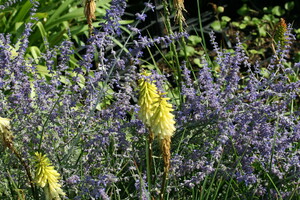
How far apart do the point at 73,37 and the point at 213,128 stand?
3110mm

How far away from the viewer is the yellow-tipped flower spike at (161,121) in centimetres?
236

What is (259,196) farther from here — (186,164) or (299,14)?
(299,14)

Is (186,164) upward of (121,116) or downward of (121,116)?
downward

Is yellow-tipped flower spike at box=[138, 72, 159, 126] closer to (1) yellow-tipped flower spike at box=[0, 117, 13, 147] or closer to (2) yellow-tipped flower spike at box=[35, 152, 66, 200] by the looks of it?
(2) yellow-tipped flower spike at box=[35, 152, 66, 200]

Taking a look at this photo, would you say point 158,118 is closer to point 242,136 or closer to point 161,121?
point 161,121

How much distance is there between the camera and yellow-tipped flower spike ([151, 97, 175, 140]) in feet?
7.73

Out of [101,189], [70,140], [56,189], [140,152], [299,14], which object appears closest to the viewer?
[56,189]

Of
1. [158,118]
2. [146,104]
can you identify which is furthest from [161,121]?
[146,104]

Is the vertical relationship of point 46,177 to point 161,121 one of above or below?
below

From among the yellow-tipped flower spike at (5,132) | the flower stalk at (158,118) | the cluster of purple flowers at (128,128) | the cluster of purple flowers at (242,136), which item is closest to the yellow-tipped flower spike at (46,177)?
the yellow-tipped flower spike at (5,132)

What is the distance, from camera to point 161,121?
2373mm

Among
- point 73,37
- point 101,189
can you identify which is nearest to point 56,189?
point 101,189

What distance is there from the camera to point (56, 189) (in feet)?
8.18

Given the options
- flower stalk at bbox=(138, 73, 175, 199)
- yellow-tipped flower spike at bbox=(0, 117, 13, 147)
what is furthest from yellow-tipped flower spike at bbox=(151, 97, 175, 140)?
yellow-tipped flower spike at bbox=(0, 117, 13, 147)
